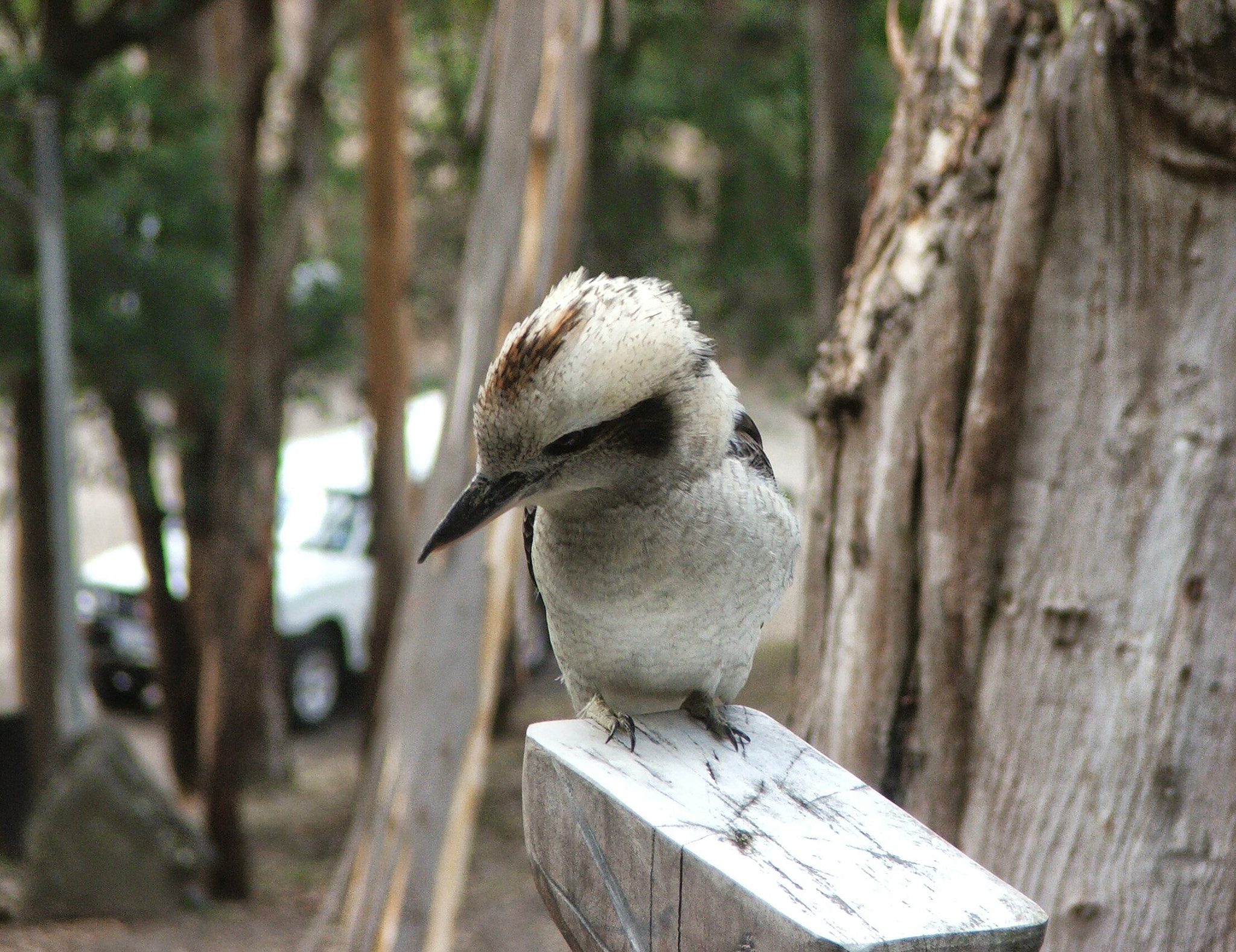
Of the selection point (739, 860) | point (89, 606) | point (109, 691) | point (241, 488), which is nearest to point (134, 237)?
point (241, 488)

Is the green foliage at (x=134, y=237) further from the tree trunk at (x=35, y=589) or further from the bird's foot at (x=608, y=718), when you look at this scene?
the bird's foot at (x=608, y=718)

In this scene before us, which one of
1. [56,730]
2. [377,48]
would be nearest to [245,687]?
[56,730]

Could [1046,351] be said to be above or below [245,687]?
above

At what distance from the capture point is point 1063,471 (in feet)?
9.83

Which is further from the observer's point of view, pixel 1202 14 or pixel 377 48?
pixel 377 48

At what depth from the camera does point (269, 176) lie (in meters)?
11.7

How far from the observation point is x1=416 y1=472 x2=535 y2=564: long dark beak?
6.50 feet

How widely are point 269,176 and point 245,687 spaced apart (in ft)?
16.8

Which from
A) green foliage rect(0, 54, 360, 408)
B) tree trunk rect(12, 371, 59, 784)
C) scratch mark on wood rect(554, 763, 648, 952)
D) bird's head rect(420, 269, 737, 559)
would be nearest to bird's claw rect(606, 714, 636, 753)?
scratch mark on wood rect(554, 763, 648, 952)

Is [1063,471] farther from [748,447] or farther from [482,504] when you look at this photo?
[482,504]

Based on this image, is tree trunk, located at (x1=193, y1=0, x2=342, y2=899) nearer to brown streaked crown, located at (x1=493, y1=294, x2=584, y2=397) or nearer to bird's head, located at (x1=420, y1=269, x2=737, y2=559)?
bird's head, located at (x1=420, y1=269, x2=737, y2=559)

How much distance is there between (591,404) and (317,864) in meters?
9.10

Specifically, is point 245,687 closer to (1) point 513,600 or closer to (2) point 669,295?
Result: (1) point 513,600

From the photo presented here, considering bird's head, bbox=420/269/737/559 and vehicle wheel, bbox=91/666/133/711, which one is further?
vehicle wheel, bbox=91/666/133/711
